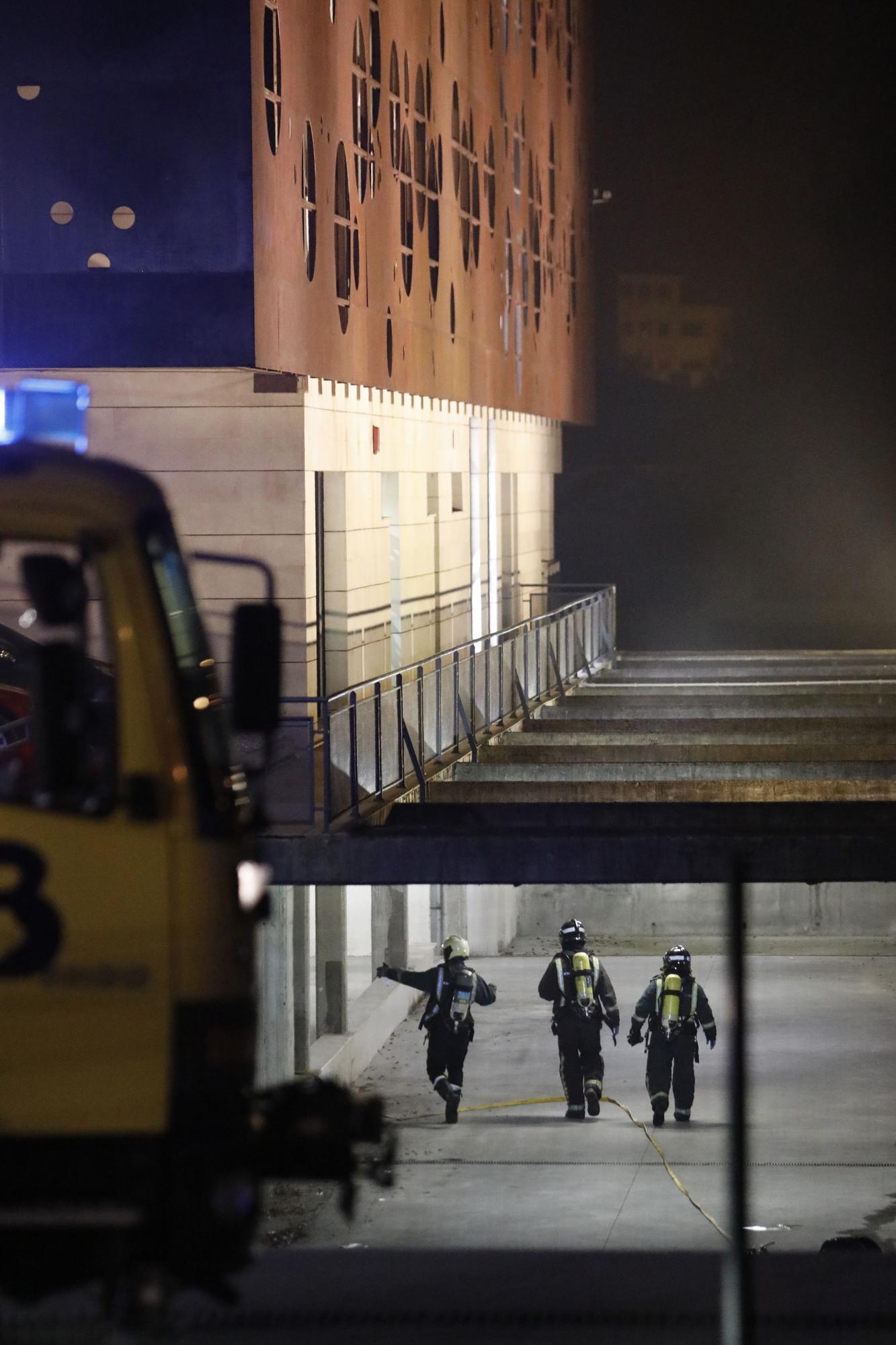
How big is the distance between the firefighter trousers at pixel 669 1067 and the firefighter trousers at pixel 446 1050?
1.81 meters

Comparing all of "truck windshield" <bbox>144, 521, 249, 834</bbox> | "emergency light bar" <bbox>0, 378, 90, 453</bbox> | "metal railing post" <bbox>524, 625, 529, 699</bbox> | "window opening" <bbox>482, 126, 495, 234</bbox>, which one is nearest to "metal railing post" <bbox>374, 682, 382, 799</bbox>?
"metal railing post" <bbox>524, 625, 529, 699</bbox>

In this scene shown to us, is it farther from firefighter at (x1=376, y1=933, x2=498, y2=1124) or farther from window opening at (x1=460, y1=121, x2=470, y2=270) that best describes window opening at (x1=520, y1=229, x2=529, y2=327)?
firefighter at (x1=376, y1=933, x2=498, y2=1124)

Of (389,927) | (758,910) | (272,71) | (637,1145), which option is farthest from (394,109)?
(637,1145)

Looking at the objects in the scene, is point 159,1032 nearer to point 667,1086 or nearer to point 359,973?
point 667,1086

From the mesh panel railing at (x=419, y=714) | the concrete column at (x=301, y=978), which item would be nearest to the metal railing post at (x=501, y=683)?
the mesh panel railing at (x=419, y=714)

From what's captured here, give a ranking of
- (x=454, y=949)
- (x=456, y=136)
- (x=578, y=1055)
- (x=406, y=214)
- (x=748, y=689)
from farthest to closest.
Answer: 1. (x=456, y=136)
2. (x=748, y=689)
3. (x=406, y=214)
4. (x=578, y=1055)
5. (x=454, y=949)

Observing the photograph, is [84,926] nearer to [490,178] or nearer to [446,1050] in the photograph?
[446,1050]

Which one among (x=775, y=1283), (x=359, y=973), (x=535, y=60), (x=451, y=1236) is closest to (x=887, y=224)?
(x=535, y=60)

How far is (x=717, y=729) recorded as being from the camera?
24734 millimetres

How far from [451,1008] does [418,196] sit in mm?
11632

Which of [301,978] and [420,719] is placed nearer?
[420,719]

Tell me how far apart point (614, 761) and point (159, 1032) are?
1674 cm

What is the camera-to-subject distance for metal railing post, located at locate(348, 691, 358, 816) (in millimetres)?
15648

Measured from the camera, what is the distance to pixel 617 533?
50.6 metres
